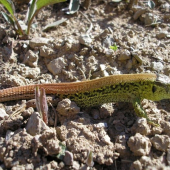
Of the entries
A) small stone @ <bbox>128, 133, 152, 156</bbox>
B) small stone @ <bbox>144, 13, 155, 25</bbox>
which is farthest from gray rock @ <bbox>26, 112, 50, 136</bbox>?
small stone @ <bbox>144, 13, 155, 25</bbox>

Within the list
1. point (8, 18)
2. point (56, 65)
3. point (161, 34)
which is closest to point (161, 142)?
point (56, 65)

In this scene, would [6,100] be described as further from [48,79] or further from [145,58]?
[145,58]

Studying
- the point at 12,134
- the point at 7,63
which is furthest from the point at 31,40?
the point at 12,134

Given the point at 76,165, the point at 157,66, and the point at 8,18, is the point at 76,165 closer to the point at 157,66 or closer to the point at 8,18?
the point at 157,66

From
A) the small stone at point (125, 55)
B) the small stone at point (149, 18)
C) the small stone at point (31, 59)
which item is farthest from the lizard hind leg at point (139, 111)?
the small stone at point (149, 18)

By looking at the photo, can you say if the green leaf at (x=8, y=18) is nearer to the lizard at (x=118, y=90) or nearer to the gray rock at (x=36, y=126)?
the lizard at (x=118, y=90)
